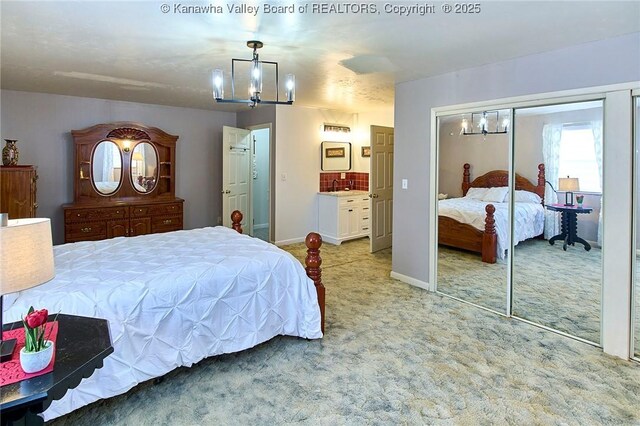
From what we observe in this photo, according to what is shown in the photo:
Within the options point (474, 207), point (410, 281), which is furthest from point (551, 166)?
point (410, 281)

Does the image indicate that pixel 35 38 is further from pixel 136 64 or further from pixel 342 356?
pixel 342 356

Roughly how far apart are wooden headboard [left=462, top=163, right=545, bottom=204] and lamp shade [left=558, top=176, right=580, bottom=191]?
135 mm

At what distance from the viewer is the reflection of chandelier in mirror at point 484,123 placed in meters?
3.48

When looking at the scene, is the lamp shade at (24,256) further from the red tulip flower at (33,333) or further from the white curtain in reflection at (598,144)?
the white curtain in reflection at (598,144)

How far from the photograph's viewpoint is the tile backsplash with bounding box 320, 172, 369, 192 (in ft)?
22.3

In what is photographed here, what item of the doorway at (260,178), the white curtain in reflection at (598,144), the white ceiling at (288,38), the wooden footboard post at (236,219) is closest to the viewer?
the white ceiling at (288,38)

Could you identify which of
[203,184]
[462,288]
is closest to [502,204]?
[462,288]

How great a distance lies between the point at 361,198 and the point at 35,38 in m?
4.85

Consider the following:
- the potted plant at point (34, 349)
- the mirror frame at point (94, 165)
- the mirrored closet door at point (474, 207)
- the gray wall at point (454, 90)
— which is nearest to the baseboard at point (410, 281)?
the gray wall at point (454, 90)

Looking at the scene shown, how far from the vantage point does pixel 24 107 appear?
16.3 feet

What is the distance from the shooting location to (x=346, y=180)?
7.14 meters

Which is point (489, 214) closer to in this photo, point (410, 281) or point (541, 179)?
point (541, 179)

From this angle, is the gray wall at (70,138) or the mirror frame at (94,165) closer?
the gray wall at (70,138)

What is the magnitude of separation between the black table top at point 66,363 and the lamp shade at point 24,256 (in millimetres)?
294
